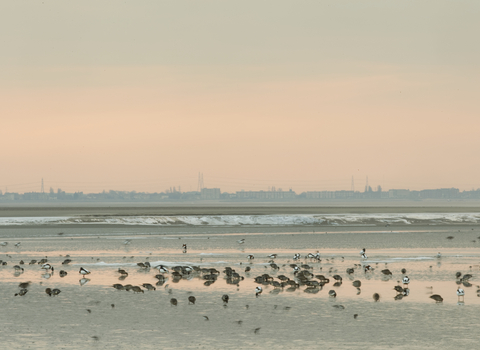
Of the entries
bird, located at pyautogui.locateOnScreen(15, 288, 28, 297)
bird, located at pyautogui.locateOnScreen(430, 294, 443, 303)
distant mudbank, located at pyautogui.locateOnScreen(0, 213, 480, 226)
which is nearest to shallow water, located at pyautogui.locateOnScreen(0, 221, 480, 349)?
bird, located at pyautogui.locateOnScreen(15, 288, 28, 297)

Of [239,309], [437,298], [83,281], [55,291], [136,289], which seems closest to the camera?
[239,309]

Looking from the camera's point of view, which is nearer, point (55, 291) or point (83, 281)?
point (55, 291)

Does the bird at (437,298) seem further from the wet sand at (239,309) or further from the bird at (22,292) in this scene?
the bird at (22,292)

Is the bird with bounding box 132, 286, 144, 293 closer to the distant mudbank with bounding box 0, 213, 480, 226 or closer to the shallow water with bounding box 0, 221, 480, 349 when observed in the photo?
the shallow water with bounding box 0, 221, 480, 349

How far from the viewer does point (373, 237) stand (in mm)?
60062

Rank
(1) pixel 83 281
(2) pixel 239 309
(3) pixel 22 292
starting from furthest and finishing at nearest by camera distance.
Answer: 1. (1) pixel 83 281
2. (3) pixel 22 292
3. (2) pixel 239 309

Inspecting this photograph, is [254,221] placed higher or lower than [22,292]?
higher

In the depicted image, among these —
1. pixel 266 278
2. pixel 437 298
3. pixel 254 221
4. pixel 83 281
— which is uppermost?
pixel 254 221

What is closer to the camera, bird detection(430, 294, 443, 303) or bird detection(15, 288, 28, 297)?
bird detection(430, 294, 443, 303)

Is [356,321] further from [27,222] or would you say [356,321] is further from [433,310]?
[27,222]

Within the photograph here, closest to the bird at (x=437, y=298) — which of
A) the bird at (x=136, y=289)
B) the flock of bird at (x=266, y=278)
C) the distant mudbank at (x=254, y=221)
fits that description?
the flock of bird at (x=266, y=278)

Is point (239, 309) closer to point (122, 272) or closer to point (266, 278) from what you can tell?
point (266, 278)

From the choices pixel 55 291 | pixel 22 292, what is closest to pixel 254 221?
pixel 55 291

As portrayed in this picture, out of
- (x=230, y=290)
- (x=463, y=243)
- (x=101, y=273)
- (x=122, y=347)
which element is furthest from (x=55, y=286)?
(x=463, y=243)
